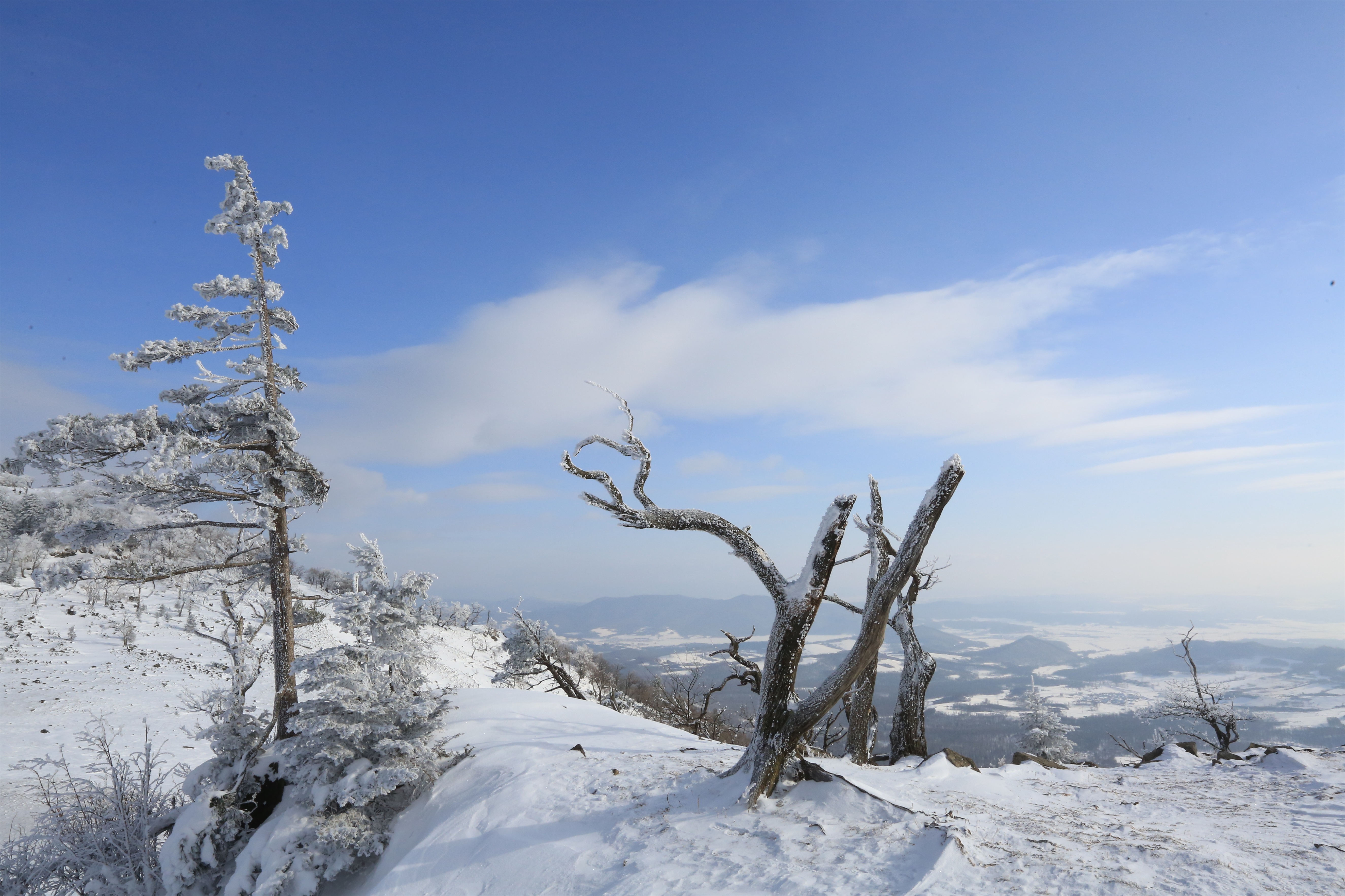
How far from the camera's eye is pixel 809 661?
454 ft

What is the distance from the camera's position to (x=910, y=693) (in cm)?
1106

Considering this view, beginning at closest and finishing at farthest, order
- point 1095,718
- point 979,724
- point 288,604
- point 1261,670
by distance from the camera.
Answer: point 288,604 < point 1095,718 < point 979,724 < point 1261,670

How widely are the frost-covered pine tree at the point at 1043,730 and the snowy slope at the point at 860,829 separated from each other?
21595 millimetres

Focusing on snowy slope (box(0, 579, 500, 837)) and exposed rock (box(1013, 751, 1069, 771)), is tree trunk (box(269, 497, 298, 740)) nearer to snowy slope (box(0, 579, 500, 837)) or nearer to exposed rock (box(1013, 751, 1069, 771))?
snowy slope (box(0, 579, 500, 837))

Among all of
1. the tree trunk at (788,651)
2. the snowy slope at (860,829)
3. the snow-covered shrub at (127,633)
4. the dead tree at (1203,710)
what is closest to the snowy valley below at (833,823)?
the snowy slope at (860,829)

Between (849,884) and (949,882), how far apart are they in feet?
2.75

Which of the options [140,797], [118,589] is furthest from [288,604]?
[118,589]

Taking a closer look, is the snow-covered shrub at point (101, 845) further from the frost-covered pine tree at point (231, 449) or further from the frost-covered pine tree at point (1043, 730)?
the frost-covered pine tree at point (1043, 730)

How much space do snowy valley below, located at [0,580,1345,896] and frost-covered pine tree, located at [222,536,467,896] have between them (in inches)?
19.1

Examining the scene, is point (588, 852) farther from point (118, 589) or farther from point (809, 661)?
point (809, 661)

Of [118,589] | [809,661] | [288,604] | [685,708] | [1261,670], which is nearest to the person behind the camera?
[288,604]

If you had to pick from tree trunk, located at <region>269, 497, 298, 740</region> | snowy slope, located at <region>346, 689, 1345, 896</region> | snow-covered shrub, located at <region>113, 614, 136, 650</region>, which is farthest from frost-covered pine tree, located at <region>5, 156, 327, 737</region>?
snow-covered shrub, located at <region>113, 614, 136, 650</region>

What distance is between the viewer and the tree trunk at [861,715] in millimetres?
11242

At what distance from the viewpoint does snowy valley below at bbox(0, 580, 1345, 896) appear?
5258 millimetres
